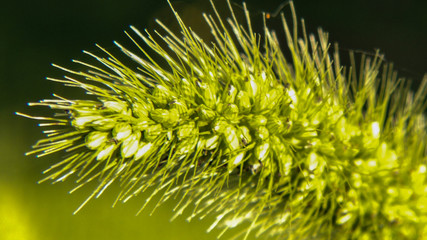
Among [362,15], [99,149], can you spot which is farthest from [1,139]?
[362,15]

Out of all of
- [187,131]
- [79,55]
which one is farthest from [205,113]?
[79,55]

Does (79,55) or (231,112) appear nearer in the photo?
(231,112)

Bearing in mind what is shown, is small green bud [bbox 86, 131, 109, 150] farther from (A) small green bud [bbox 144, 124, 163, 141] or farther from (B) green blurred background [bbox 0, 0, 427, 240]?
(B) green blurred background [bbox 0, 0, 427, 240]

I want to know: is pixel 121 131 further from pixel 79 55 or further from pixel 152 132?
pixel 79 55

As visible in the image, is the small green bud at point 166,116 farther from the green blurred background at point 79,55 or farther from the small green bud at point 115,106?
the green blurred background at point 79,55

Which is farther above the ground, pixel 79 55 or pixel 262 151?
pixel 79 55

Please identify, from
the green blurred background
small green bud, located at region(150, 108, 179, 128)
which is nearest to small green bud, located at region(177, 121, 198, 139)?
small green bud, located at region(150, 108, 179, 128)

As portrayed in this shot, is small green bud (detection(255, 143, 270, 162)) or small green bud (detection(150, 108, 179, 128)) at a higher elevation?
small green bud (detection(150, 108, 179, 128))

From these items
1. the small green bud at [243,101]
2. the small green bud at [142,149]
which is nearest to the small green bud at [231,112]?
the small green bud at [243,101]

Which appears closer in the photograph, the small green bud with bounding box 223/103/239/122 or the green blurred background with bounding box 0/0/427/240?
the small green bud with bounding box 223/103/239/122

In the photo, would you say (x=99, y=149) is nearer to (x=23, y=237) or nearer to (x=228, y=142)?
(x=228, y=142)
